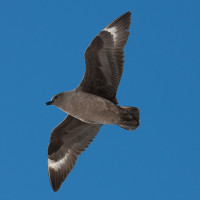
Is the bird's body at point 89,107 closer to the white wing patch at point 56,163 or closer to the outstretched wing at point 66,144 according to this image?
the outstretched wing at point 66,144

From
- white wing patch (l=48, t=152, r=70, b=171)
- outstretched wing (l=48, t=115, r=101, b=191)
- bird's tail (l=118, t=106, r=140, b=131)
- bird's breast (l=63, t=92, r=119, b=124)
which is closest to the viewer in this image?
bird's breast (l=63, t=92, r=119, b=124)

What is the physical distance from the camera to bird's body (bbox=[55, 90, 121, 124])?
6234 mm

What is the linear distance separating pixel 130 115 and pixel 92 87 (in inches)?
31.9

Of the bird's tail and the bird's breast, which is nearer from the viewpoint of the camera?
the bird's breast

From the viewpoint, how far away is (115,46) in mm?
6371

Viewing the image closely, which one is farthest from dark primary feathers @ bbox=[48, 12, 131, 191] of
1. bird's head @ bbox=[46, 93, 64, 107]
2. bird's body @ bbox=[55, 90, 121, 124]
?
bird's head @ bbox=[46, 93, 64, 107]

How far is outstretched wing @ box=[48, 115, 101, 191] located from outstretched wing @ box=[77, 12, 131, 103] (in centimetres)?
74

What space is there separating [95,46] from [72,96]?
0.90 m

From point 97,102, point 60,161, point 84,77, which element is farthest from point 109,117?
point 60,161

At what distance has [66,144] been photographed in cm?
704

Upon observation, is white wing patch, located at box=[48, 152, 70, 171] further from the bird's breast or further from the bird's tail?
the bird's tail

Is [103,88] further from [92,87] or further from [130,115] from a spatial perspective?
[130,115]

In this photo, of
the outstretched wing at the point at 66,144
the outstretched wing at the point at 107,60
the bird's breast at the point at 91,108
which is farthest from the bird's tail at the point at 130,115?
the outstretched wing at the point at 66,144

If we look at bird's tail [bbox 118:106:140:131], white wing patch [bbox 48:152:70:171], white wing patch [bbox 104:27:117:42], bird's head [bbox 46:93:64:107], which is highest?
A: white wing patch [bbox 104:27:117:42]
